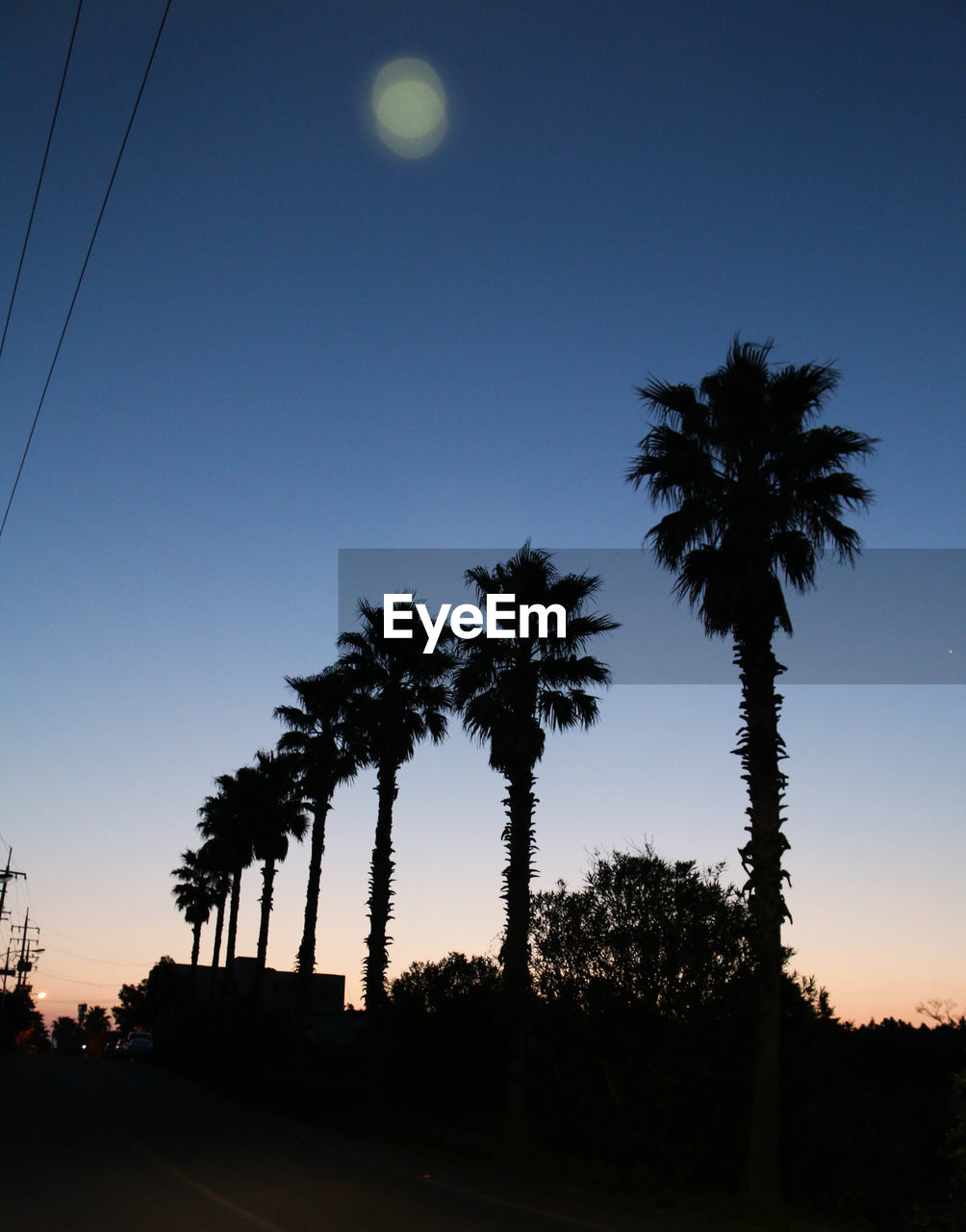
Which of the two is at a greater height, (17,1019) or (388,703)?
(388,703)

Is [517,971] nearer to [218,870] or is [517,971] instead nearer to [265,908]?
[265,908]

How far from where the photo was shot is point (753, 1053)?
596 inches

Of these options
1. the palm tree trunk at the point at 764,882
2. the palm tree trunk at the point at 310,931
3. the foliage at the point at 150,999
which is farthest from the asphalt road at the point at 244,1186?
the foliage at the point at 150,999

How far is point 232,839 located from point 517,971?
1421 inches

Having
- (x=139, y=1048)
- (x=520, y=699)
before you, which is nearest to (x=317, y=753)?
(x=520, y=699)

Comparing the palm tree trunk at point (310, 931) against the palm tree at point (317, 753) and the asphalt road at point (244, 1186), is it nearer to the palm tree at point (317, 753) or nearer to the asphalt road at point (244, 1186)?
the palm tree at point (317, 753)

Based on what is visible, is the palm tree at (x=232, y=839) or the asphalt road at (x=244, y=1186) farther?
the palm tree at (x=232, y=839)

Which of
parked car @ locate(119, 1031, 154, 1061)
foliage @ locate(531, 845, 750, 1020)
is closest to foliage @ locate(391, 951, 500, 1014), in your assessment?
foliage @ locate(531, 845, 750, 1020)

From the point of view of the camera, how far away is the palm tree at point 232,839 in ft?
167

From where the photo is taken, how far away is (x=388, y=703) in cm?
3067

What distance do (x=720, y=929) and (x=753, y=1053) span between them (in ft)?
6.31

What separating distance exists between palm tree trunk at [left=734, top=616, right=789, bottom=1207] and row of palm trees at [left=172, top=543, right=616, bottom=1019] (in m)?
6.16

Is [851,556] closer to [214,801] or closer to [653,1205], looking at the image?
[653,1205]

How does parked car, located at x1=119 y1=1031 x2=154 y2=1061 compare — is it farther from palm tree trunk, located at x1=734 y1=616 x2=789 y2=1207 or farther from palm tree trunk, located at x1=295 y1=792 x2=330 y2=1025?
palm tree trunk, located at x1=734 y1=616 x2=789 y2=1207
